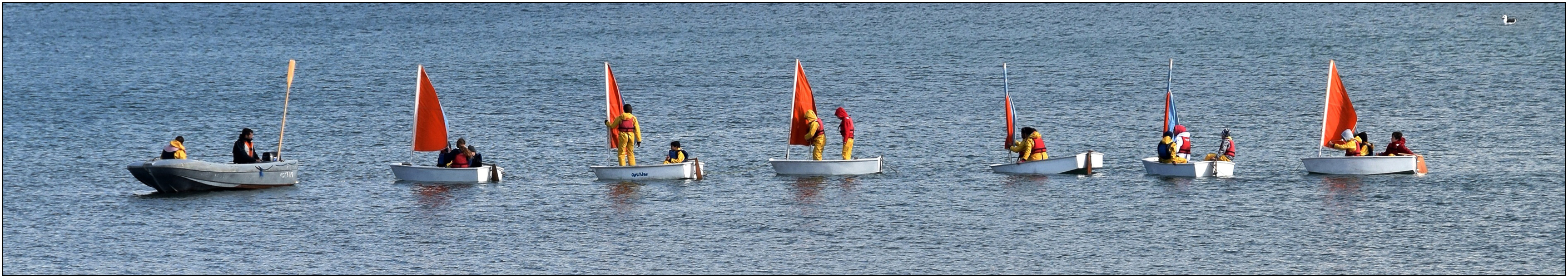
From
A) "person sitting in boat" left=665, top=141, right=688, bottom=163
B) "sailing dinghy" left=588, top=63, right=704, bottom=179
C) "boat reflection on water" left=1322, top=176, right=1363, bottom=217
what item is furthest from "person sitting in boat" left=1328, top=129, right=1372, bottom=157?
"person sitting in boat" left=665, top=141, right=688, bottom=163

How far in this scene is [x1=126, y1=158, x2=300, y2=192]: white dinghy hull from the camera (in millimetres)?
38062

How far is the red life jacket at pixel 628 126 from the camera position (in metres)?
40.2

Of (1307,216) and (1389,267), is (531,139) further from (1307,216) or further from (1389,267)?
(1389,267)

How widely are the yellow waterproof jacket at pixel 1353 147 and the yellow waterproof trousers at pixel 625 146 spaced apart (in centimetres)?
1692

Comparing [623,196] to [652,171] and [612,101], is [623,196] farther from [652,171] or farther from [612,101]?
[612,101]

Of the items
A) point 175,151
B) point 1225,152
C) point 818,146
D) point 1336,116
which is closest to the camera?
point 175,151

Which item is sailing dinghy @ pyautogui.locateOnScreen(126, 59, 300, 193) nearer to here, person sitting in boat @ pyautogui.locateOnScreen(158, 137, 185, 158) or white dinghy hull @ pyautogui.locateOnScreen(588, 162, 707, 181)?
person sitting in boat @ pyautogui.locateOnScreen(158, 137, 185, 158)

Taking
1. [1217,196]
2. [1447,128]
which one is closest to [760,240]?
[1217,196]

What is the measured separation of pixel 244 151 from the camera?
39.9 meters

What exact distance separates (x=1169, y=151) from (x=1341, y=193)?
14.3 feet

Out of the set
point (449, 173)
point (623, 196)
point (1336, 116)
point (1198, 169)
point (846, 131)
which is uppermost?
point (1336, 116)

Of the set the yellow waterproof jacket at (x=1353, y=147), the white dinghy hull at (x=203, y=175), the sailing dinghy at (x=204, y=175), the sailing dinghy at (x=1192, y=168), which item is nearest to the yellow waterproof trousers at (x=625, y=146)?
the sailing dinghy at (x=204, y=175)

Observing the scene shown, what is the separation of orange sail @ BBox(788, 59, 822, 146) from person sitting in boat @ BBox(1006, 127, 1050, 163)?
203 inches

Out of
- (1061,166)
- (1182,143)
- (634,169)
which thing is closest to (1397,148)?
(1182,143)
